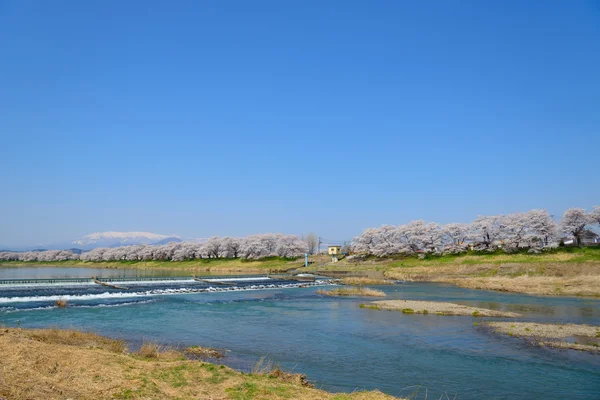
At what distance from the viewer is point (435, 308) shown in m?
33.5

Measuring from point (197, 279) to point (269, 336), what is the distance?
39638 millimetres

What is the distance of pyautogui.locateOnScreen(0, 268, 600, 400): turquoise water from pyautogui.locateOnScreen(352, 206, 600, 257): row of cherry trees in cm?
4041

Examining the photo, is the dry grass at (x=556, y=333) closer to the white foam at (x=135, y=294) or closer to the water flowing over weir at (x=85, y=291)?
the water flowing over weir at (x=85, y=291)

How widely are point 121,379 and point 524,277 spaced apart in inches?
2112

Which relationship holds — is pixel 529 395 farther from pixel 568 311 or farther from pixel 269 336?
pixel 568 311

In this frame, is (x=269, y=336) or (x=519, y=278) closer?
(x=269, y=336)

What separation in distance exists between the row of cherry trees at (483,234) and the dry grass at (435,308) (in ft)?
153

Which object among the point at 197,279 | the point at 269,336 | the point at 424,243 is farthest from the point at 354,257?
the point at 269,336

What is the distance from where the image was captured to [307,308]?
36031 mm

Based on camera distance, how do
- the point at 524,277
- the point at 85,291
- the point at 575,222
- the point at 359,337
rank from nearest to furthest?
the point at 359,337
the point at 85,291
the point at 524,277
the point at 575,222

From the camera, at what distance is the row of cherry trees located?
7400cm

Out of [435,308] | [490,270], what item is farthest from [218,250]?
[435,308]

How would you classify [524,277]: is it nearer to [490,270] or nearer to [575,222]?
[490,270]

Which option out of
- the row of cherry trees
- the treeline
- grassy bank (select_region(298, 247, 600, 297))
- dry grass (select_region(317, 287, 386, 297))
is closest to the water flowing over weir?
dry grass (select_region(317, 287, 386, 297))
